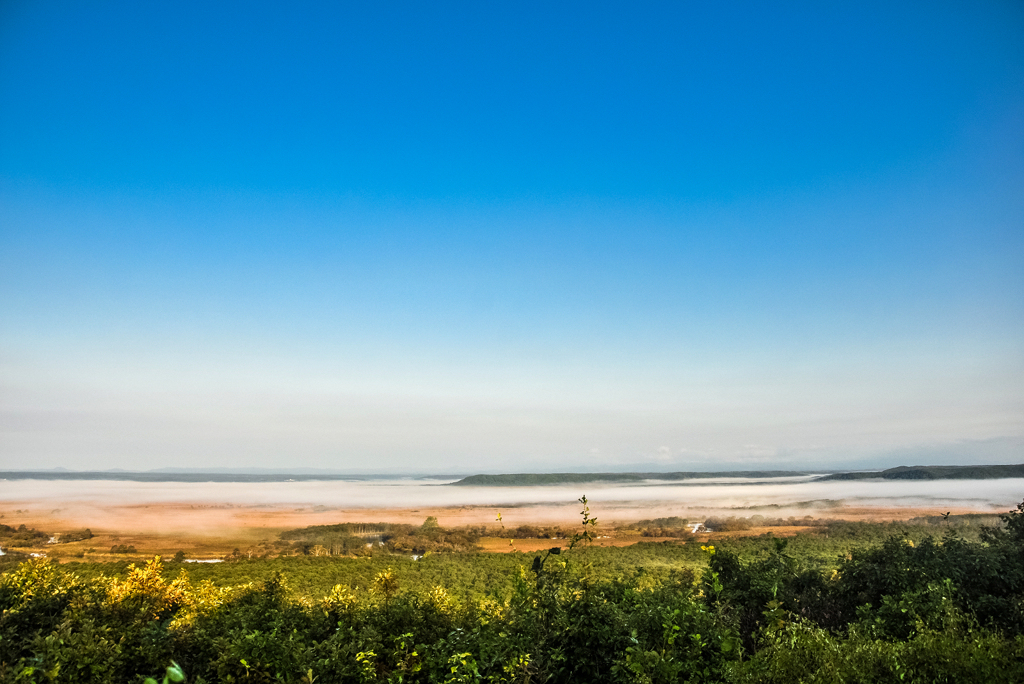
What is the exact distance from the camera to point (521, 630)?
16.2 feet

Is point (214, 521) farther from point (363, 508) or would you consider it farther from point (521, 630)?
point (521, 630)

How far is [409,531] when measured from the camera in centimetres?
998

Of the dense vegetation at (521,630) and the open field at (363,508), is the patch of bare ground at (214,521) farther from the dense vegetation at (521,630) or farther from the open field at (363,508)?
the dense vegetation at (521,630)

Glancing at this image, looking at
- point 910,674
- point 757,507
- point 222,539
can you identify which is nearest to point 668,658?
point 910,674

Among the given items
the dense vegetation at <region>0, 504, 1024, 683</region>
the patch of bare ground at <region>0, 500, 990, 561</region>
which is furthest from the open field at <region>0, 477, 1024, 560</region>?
the dense vegetation at <region>0, 504, 1024, 683</region>

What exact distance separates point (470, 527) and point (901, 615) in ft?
22.0

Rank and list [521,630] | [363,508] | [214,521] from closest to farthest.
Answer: [521,630], [214,521], [363,508]

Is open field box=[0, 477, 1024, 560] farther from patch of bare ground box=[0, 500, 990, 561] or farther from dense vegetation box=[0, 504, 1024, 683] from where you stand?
dense vegetation box=[0, 504, 1024, 683]

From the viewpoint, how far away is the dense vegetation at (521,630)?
4188 mm

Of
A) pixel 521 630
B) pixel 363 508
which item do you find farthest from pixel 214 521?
pixel 521 630

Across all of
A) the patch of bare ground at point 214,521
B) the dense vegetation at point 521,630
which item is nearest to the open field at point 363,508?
the patch of bare ground at point 214,521

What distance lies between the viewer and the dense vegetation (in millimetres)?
4188

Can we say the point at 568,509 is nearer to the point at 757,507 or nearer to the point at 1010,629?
the point at 757,507

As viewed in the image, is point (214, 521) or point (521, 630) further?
point (214, 521)
